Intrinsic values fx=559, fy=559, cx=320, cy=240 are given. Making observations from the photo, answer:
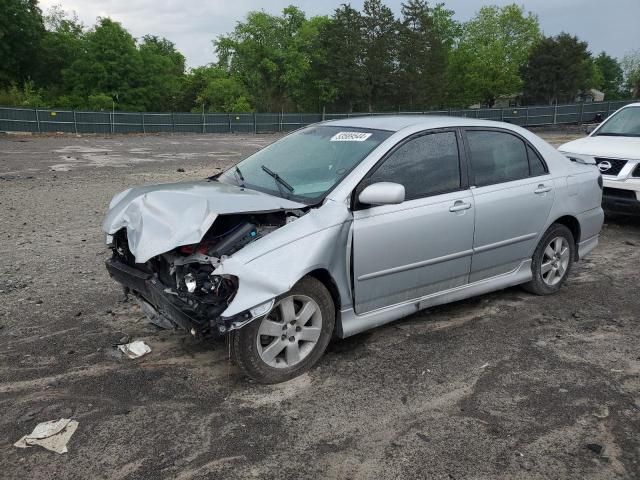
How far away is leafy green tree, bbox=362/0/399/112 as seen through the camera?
60.4 metres

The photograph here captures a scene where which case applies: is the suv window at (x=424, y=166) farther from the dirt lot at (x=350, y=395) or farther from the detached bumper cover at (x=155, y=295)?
the detached bumper cover at (x=155, y=295)

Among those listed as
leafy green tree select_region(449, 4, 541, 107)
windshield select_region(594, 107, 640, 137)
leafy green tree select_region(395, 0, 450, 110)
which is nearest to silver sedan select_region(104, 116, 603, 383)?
windshield select_region(594, 107, 640, 137)

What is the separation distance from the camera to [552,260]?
5371mm

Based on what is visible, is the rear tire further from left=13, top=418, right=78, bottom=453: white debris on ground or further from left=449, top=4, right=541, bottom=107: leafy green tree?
left=449, top=4, right=541, bottom=107: leafy green tree

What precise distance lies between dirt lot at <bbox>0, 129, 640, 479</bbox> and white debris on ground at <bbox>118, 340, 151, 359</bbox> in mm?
74

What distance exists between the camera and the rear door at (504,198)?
15.1 feet

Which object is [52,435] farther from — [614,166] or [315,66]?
[315,66]

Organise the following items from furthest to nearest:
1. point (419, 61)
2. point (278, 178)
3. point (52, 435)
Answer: point (419, 61) < point (278, 178) < point (52, 435)

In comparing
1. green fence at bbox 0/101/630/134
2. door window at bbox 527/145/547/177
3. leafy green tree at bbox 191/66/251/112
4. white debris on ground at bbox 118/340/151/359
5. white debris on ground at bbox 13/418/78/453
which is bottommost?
white debris on ground at bbox 13/418/78/453

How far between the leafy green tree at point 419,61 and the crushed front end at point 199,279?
5999 centimetres

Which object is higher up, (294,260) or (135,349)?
(294,260)

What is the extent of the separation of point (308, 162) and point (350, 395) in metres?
1.84

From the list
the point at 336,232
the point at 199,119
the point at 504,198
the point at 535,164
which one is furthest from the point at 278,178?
the point at 199,119

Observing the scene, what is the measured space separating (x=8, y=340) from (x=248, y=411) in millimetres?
2176
